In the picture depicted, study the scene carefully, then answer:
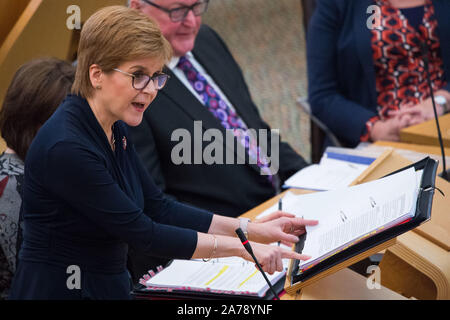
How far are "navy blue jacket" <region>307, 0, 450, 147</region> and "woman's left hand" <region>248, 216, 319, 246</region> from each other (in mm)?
1234

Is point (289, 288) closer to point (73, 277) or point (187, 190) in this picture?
point (73, 277)

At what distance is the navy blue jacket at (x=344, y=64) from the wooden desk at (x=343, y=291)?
4.51 ft

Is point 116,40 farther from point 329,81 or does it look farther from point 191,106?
point 329,81

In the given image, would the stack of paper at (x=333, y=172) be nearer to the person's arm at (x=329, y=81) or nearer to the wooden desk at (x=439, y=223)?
the wooden desk at (x=439, y=223)

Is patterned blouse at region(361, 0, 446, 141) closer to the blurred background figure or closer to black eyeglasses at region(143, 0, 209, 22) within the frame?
black eyeglasses at region(143, 0, 209, 22)

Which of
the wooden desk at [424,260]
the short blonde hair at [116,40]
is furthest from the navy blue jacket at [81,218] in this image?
the wooden desk at [424,260]

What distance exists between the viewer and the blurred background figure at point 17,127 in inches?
64.9

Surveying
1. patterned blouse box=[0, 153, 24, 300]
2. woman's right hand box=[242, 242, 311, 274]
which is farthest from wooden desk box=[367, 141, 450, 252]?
patterned blouse box=[0, 153, 24, 300]

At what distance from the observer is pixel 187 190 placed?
219 cm

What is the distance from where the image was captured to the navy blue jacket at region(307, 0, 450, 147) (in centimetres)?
271

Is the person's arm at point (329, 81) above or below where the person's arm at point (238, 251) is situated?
above

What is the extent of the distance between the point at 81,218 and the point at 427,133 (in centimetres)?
155

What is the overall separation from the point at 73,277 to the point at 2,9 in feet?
3.14

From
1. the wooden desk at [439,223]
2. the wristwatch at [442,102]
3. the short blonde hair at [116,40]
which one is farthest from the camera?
the wristwatch at [442,102]
